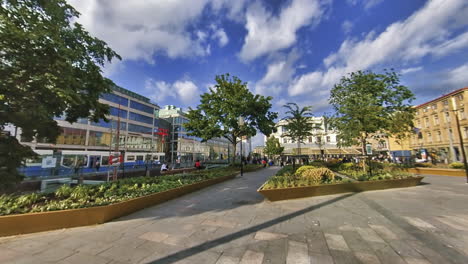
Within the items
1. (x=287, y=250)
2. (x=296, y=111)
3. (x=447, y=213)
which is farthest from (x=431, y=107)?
(x=287, y=250)

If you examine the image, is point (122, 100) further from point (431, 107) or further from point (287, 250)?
point (431, 107)

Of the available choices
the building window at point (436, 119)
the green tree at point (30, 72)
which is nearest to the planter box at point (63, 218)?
the green tree at point (30, 72)

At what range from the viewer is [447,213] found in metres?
5.31

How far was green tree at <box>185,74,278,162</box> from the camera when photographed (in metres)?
17.1

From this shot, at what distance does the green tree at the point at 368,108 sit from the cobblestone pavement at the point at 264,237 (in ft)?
25.2

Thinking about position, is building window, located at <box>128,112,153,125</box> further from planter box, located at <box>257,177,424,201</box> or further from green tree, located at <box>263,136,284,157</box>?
planter box, located at <box>257,177,424,201</box>

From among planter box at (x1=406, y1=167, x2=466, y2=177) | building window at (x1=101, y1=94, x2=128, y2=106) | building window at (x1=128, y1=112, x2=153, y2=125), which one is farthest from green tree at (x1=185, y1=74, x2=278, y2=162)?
building window at (x1=128, y1=112, x2=153, y2=125)

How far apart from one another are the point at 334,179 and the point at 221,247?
755 centimetres

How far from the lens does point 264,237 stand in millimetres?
3850

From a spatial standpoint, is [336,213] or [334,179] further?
[334,179]

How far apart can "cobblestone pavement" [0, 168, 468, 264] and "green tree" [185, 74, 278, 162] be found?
11.7m

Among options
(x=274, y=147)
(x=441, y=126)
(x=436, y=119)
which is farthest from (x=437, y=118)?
(x=274, y=147)

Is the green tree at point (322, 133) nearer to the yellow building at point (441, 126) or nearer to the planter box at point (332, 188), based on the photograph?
the planter box at point (332, 188)

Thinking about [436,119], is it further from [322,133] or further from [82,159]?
[82,159]
